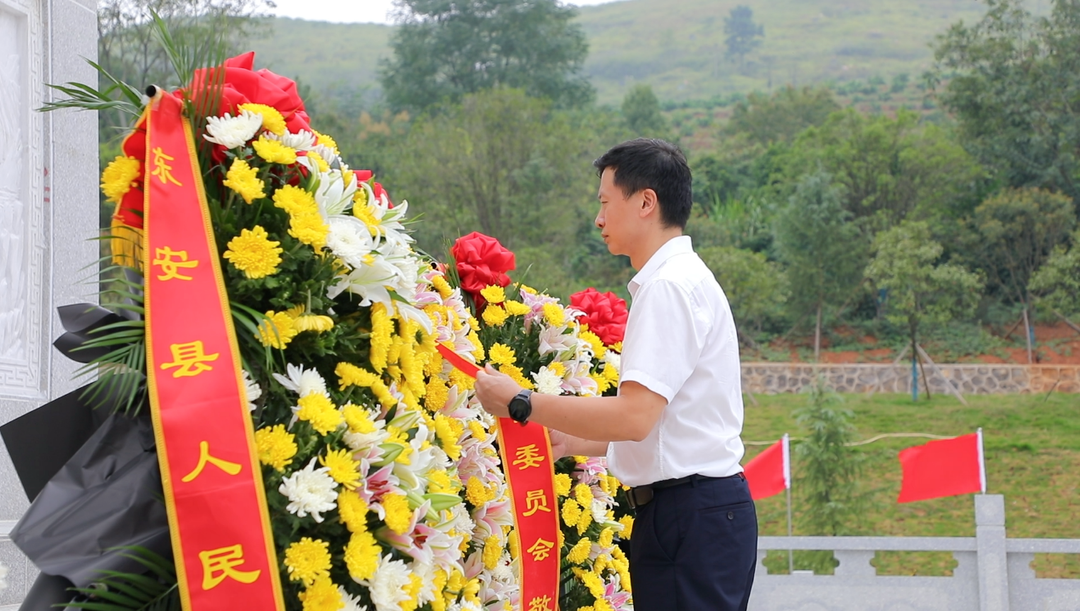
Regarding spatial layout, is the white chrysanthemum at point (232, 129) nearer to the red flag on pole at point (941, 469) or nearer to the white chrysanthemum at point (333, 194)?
the white chrysanthemum at point (333, 194)

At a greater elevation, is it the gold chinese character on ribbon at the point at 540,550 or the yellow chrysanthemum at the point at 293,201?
the yellow chrysanthemum at the point at 293,201

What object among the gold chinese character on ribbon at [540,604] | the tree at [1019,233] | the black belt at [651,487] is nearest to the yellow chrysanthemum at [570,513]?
the gold chinese character on ribbon at [540,604]

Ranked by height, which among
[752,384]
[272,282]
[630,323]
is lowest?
[752,384]

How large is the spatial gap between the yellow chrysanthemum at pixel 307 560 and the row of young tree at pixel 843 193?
47.5ft

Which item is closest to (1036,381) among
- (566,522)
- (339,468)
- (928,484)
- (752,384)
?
(752,384)

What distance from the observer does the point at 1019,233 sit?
2255cm

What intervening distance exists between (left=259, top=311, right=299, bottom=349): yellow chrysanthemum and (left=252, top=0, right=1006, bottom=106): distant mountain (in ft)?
174

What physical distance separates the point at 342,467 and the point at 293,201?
0.49 meters

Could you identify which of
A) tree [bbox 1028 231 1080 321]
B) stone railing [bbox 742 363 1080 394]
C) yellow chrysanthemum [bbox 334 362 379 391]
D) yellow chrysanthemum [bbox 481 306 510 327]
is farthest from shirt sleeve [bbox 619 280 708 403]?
tree [bbox 1028 231 1080 321]

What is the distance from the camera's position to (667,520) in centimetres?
226

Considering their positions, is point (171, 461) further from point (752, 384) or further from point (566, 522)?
point (752, 384)

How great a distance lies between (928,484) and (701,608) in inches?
241

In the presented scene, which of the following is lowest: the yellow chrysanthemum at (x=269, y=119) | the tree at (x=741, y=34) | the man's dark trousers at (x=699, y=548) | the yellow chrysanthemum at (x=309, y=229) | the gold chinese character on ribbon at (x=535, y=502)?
the gold chinese character on ribbon at (x=535, y=502)

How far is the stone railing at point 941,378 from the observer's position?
64.5 feet
